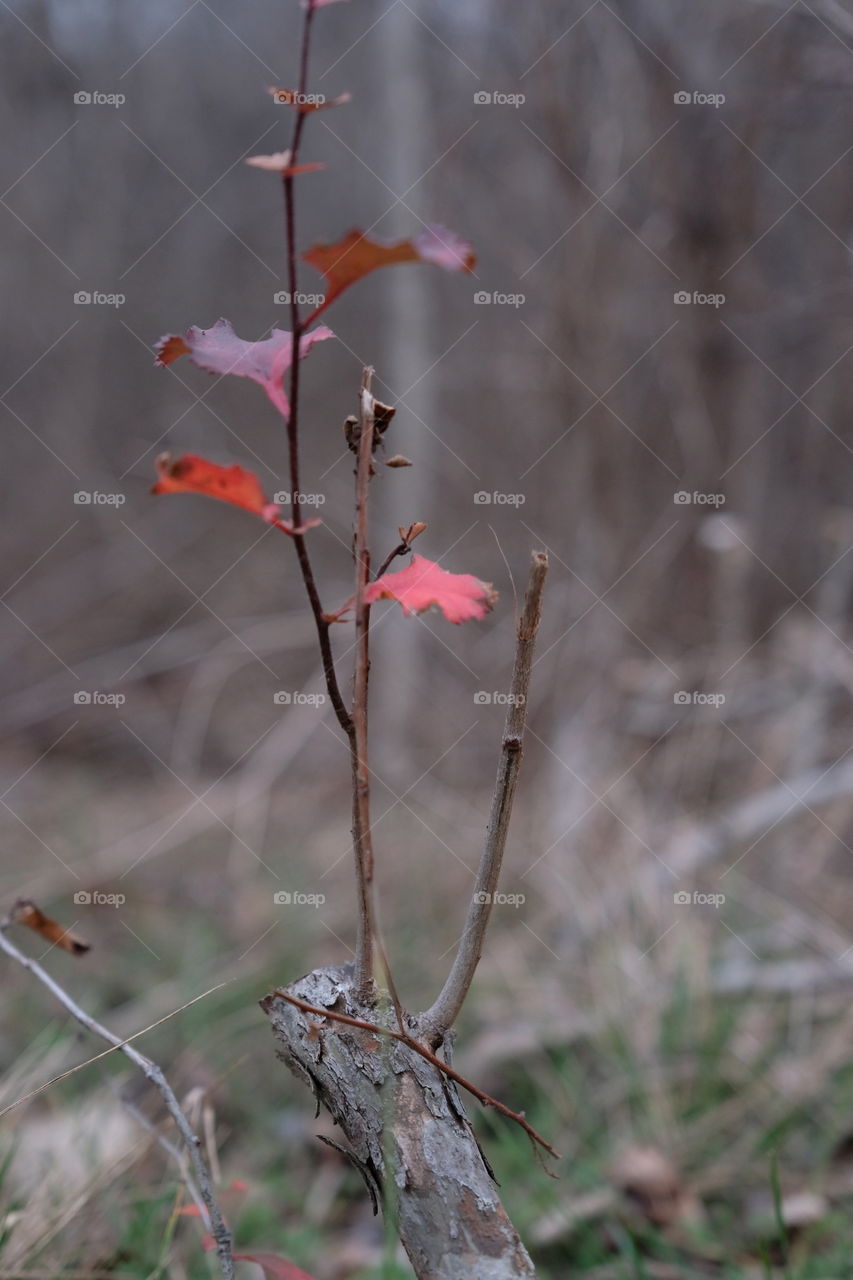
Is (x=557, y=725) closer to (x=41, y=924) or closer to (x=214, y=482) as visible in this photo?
(x=41, y=924)

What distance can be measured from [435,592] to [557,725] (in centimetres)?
262

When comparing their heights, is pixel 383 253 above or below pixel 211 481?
above

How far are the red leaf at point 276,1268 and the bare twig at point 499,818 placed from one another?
26 cm

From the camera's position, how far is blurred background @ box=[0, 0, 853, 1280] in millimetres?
1706

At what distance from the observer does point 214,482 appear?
619 millimetres

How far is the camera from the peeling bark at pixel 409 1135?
63 cm

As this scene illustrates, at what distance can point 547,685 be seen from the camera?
3236 mm

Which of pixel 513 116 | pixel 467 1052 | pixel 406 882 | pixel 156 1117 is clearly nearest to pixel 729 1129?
pixel 467 1052

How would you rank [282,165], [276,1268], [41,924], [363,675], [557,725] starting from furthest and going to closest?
[557,725] < [41,924] < [276,1268] < [363,675] < [282,165]

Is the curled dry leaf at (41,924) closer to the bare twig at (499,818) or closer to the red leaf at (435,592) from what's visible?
the bare twig at (499,818)

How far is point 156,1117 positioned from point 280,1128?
0.85 feet

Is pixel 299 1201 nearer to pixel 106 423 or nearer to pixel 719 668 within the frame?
pixel 719 668

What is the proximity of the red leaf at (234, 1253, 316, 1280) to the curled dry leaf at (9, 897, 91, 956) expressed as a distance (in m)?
0.34

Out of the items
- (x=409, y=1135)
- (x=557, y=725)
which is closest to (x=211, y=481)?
(x=409, y=1135)
